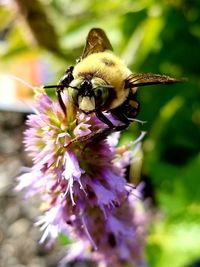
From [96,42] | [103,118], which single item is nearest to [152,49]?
[96,42]

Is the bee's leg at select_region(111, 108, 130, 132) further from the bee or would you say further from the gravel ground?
the gravel ground

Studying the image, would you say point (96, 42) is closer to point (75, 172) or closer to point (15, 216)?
point (75, 172)

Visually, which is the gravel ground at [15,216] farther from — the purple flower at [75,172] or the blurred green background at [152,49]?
the purple flower at [75,172]

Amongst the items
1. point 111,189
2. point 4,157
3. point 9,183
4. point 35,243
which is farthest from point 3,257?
point 111,189

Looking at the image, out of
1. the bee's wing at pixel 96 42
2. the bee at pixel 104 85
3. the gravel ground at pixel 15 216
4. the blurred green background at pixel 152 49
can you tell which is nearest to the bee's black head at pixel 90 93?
the bee at pixel 104 85

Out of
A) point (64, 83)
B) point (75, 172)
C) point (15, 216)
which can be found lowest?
point (15, 216)

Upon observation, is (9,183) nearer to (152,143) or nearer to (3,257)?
(3,257)

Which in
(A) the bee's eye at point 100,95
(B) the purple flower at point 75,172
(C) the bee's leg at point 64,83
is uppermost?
(C) the bee's leg at point 64,83
